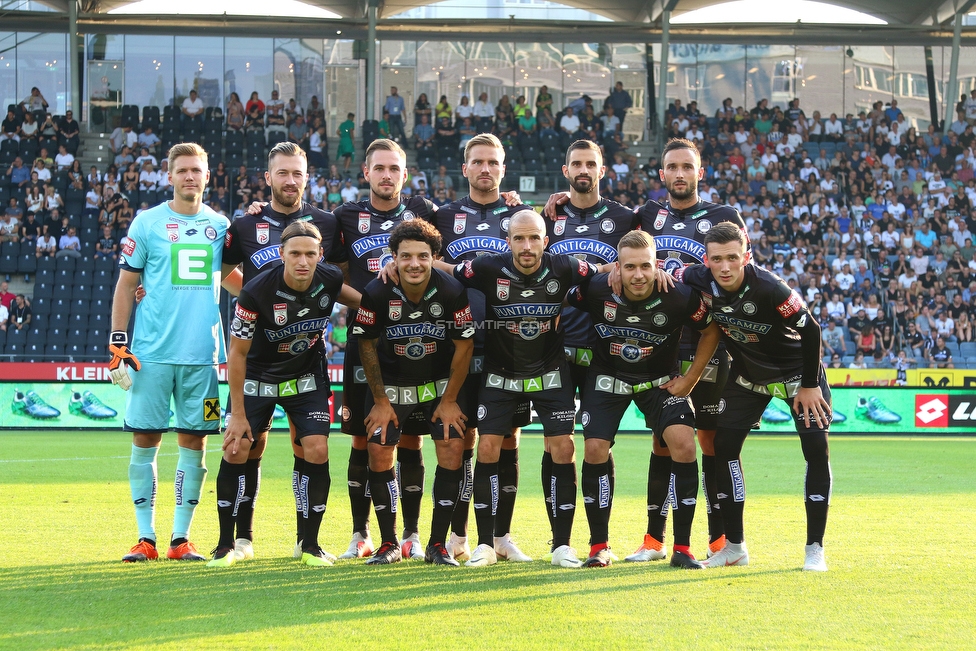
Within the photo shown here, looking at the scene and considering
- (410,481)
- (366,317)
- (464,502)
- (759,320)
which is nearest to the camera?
(759,320)

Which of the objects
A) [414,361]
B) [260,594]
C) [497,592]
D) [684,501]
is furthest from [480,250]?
[260,594]

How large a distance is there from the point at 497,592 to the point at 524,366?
5.41ft

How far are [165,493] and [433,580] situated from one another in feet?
16.9

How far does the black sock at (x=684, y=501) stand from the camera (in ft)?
21.3

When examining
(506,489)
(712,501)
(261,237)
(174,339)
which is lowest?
(712,501)

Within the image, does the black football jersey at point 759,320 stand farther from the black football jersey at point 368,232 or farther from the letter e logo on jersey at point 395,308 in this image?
the black football jersey at point 368,232

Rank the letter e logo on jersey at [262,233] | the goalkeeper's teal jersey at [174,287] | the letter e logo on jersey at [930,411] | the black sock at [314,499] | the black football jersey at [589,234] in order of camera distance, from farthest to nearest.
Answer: the letter e logo on jersey at [930,411] → the black football jersey at [589,234] → the letter e logo on jersey at [262,233] → the goalkeeper's teal jersey at [174,287] → the black sock at [314,499]

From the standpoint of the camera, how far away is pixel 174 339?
6797mm

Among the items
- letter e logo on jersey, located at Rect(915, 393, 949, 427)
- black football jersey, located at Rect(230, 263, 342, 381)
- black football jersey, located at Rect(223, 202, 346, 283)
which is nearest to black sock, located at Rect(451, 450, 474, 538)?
black football jersey, located at Rect(230, 263, 342, 381)

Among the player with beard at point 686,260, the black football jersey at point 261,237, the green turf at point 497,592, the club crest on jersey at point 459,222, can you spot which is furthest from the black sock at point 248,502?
the player with beard at point 686,260

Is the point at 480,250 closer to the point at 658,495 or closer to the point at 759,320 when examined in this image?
the point at 759,320

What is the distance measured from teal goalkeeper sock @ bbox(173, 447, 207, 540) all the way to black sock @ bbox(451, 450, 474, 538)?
5.49 ft

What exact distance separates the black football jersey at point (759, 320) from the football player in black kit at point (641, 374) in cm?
11

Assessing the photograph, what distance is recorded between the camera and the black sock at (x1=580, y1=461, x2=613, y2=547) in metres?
6.44
